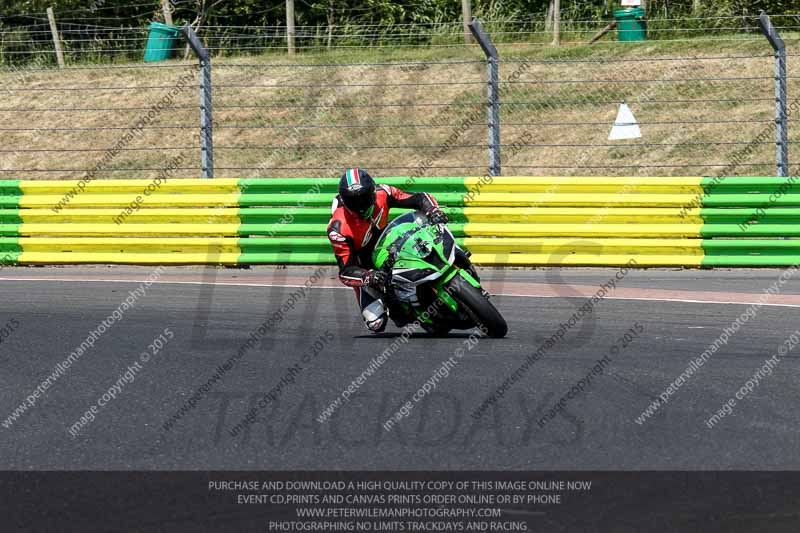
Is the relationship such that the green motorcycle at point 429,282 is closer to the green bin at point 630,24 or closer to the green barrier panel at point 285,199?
the green barrier panel at point 285,199

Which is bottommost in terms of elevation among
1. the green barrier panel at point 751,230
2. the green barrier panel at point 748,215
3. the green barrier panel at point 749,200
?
the green barrier panel at point 751,230

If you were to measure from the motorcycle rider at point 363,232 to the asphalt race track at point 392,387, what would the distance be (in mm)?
276

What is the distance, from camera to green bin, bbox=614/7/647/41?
78.7ft

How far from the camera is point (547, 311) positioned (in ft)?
36.0

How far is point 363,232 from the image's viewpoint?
9.66 m

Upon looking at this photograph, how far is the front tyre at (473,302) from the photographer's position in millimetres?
8852

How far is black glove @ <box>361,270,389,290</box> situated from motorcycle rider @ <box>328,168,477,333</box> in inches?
0.4

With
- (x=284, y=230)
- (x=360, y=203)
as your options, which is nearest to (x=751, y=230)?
(x=284, y=230)

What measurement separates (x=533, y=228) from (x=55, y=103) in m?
14.3

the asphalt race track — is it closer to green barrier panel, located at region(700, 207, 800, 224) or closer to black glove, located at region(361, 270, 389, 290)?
black glove, located at region(361, 270, 389, 290)

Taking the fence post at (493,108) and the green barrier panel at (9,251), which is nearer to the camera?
the fence post at (493,108)

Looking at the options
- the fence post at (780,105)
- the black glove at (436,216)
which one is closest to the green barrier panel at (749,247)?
the fence post at (780,105)

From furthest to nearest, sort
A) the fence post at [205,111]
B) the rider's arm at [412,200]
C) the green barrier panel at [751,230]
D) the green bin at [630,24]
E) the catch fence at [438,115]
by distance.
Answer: the green bin at [630,24], the catch fence at [438,115], the fence post at [205,111], the green barrier panel at [751,230], the rider's arm at [412,200]

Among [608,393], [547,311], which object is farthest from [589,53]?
[608,393]
